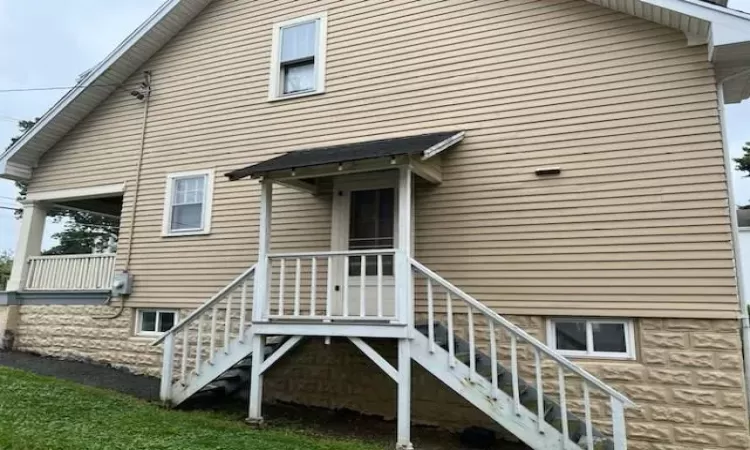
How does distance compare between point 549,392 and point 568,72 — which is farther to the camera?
point 568,72

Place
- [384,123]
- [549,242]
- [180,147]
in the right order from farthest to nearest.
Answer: [180,147]
[384,123]
[549,242]

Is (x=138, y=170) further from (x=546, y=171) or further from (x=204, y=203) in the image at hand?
(x=546, y=171)

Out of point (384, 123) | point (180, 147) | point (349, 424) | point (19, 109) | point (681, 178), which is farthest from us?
point (19, 109)

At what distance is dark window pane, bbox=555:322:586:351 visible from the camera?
21.8ft

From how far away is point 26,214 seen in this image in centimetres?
1158

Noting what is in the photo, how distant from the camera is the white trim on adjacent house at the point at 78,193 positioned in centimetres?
1066

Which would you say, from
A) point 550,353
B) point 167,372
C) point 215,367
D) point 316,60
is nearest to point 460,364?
point 550,353

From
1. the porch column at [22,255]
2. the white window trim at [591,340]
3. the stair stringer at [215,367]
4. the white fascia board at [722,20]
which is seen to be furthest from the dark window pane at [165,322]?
the white fascia board at [722,20]

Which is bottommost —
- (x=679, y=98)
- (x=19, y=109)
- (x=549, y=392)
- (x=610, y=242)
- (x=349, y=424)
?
(x=349, y=424)

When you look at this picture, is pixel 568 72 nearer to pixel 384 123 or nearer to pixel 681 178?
pixel 681 178

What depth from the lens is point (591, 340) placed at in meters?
6.57

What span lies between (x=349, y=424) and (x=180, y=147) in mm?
6093

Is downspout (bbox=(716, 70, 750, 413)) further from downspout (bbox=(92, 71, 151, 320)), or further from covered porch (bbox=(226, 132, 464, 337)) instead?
downspout (bbox=(92, 71, 151, 320))

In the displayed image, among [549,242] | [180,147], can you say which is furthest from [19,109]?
[549,242]
